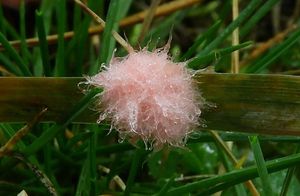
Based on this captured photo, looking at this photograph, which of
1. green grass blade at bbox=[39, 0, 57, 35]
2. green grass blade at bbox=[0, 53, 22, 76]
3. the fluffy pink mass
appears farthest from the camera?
green grass blade at bbox=[39, 0, 57, 35]

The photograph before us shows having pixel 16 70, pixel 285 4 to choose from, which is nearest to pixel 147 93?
pixel 16 70

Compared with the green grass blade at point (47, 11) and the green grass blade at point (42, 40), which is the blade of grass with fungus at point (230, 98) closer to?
the green grass blade at point (42, 40)

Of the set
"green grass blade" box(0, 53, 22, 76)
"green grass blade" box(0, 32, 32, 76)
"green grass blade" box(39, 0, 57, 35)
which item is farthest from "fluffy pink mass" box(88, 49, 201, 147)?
"green grass blade" box(39, 0, 57, 35)

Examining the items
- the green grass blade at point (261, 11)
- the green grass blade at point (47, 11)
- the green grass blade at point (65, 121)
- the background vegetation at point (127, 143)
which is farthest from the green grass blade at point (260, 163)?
the green grass blade at point (47, 11)

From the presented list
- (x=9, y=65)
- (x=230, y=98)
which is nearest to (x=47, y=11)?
(x=9, y=65)

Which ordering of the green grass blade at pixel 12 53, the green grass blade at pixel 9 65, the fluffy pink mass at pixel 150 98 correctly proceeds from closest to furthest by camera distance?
the fluffy pink mass at pixel 150 98, the green grass blade at pixel 12 53, the green grass blade at pixel 9 65

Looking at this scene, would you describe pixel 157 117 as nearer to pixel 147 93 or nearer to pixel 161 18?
pixel 147 93

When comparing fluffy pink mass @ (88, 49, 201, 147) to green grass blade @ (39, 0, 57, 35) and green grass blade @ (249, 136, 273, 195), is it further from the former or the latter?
green grass blade @ (39, 0, 57, 35)
